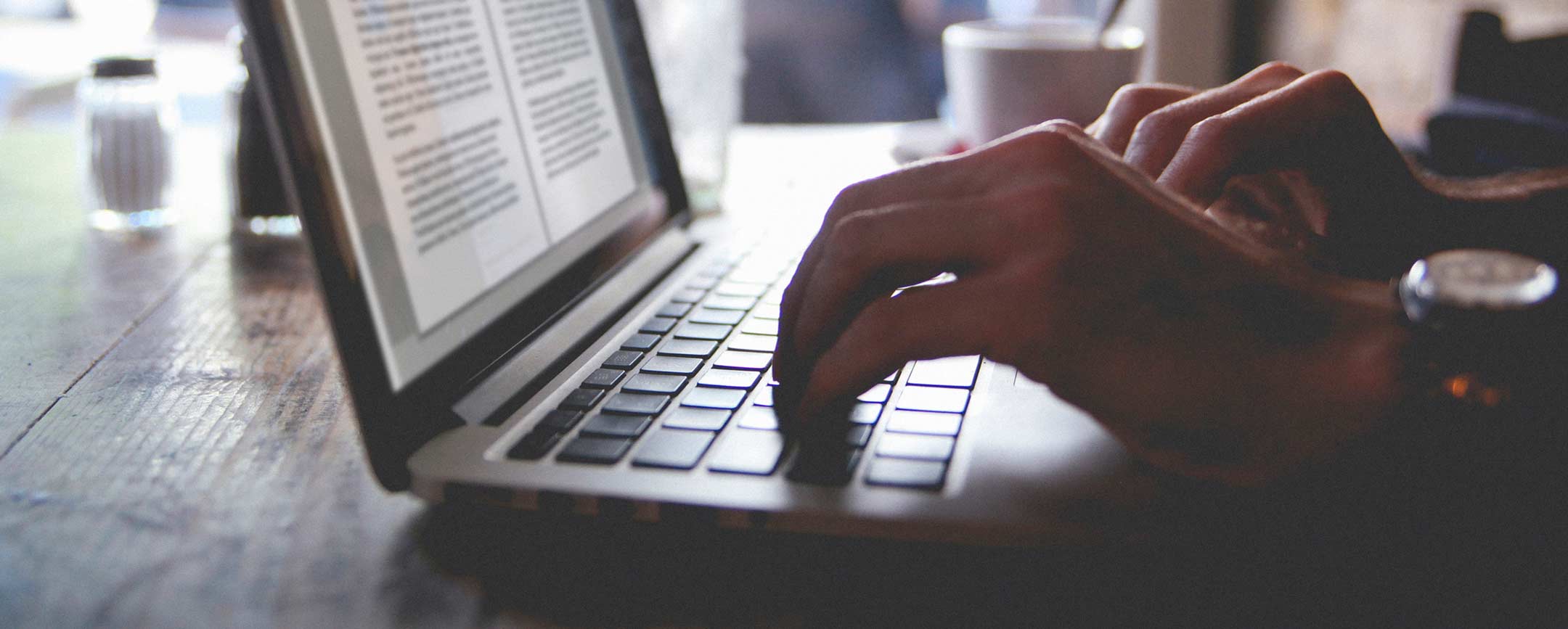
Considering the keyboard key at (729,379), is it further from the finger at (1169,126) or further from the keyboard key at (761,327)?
the finger at (1169,126)

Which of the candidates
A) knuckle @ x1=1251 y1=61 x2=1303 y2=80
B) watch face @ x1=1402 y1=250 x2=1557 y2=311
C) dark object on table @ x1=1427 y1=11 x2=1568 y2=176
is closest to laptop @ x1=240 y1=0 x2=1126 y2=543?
watch face @ x1=1402 y1=250 x2=1557 y2=311

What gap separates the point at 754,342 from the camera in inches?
17.7

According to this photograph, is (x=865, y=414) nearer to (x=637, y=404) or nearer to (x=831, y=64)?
(x=637, y=404)

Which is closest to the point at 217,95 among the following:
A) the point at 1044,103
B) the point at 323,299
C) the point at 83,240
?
the point at 83,240

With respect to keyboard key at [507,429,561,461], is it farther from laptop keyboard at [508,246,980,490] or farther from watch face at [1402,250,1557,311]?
watch face at [1402,250,1557,311]

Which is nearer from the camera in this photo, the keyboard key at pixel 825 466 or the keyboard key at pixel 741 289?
the keyboard key at pixel 825 466

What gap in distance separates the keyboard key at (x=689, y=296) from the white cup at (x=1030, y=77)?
0.35 m

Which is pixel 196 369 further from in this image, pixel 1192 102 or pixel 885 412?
pixel 1192 102

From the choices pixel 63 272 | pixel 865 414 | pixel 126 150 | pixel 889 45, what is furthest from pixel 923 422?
pixel 889 45

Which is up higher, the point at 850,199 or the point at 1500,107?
the point at 850,199

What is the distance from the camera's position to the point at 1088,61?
0.76m

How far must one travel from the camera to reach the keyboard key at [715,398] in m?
0.38

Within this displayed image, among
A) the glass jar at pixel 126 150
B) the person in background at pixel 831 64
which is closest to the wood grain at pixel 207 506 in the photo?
the glass jar at pixel 126 150

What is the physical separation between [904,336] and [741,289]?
0.70 ft
